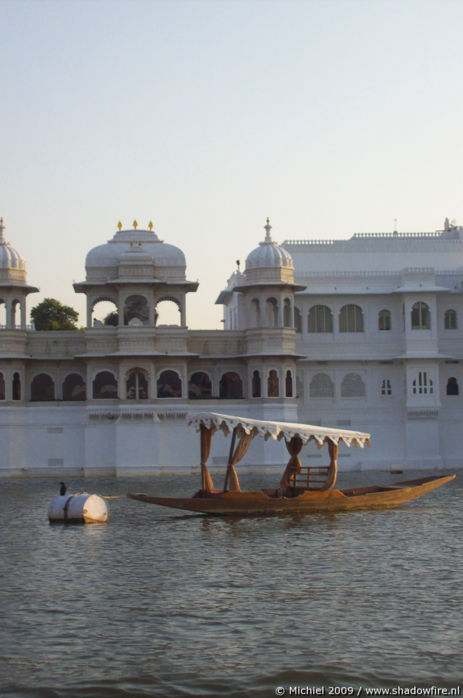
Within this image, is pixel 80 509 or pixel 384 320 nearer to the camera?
pixel 80 509

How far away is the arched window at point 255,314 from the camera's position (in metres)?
59.4

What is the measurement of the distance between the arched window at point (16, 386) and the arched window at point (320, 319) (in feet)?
50.3

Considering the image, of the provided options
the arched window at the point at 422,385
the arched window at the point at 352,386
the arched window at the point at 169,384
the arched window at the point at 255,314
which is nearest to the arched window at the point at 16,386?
the arched window at the point at 169,384

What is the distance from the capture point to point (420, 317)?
60.6m

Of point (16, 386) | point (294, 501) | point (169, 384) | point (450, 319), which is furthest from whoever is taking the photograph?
point (450, 319)

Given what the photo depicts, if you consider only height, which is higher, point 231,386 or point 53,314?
point 53,314

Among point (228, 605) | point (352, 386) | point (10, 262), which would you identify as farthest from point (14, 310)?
point (228, 605)

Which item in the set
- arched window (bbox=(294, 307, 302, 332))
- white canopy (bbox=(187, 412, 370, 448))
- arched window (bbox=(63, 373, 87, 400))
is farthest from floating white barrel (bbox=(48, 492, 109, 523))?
arched window (bbox=(294, 307, 302, 332))

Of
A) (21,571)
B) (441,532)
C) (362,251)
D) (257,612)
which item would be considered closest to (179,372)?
A: (362,251)

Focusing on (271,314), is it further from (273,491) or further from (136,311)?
(273,491)

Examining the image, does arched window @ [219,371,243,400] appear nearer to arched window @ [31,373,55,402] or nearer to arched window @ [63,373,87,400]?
arched window @ [63,373,87,400]

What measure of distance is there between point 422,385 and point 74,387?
1802 cm

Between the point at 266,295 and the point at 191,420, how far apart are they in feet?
78.6

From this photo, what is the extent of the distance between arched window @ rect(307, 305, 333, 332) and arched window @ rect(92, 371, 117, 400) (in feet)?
35.4
